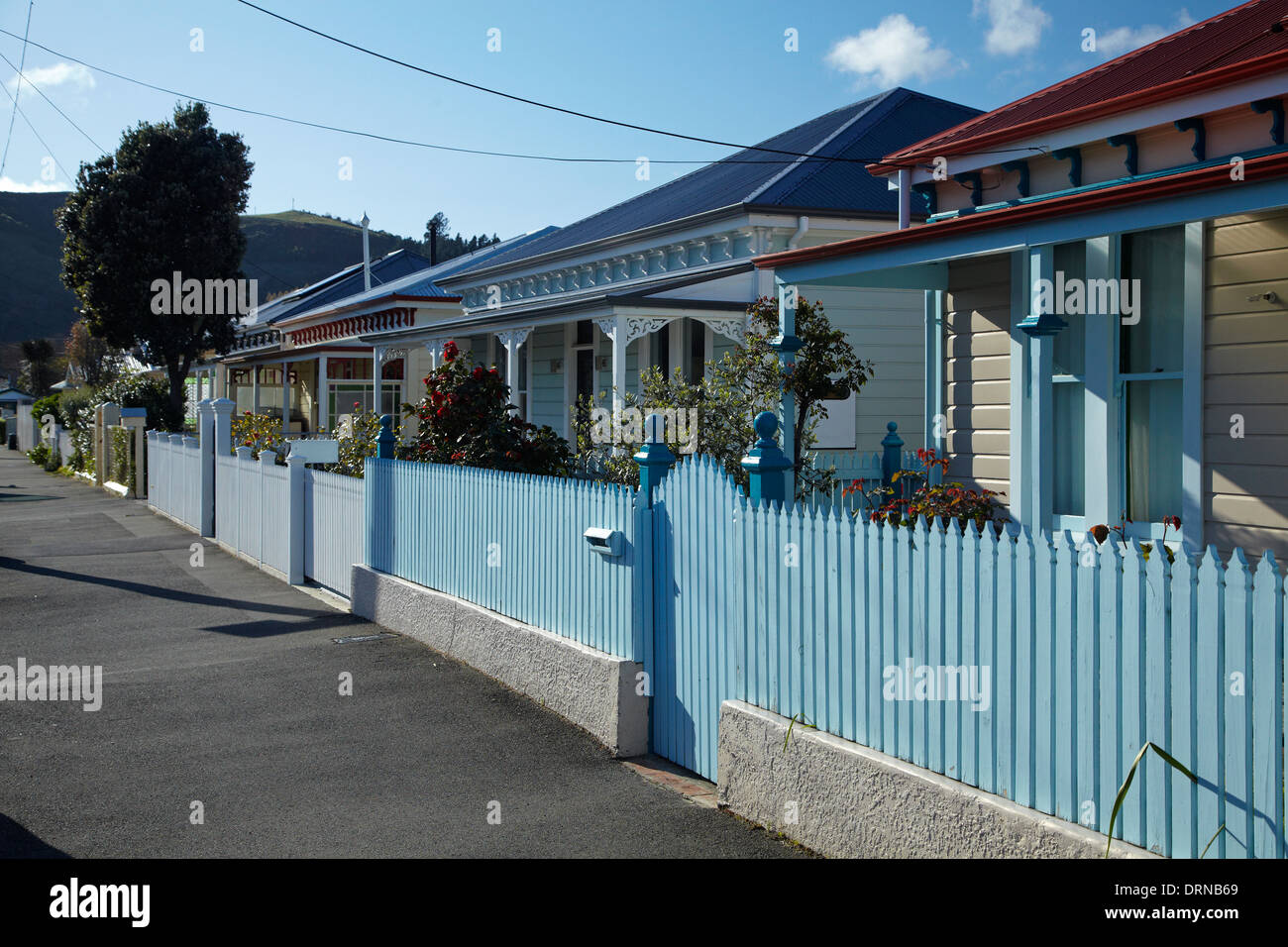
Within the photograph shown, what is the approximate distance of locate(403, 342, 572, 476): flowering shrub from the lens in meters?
10.4

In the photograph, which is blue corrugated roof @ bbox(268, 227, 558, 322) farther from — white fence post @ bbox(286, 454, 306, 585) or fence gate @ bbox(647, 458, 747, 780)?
fence gate @ bbox(647, 458, 747, 780)

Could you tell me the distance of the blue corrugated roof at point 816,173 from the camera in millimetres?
14703

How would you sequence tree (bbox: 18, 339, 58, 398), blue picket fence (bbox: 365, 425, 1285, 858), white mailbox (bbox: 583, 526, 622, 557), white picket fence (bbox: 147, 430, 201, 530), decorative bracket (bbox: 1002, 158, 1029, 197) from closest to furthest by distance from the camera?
blue picket fence (bbox: 365, 425, 1285, 858) → white mailbox (bbox: 583, 526, 622, 557) → decorative bracket (bbox: 1002, 158, 1029, 197) → white picket fence (bbox: 147, 430, 201, 530) → tree (bbox: 18, 339, 58, 398)

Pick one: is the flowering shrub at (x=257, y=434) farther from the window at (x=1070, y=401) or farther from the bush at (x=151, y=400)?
the window at (x=1070, y=401)

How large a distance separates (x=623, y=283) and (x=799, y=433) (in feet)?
23.6

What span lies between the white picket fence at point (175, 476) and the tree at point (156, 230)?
12.7 meters

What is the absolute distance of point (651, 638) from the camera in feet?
22.1

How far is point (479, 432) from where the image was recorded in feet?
34.8

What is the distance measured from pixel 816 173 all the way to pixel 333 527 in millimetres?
7708
